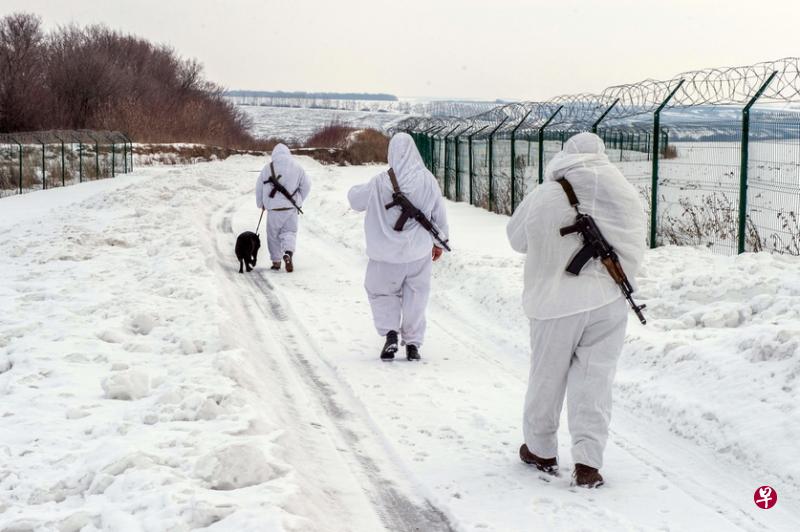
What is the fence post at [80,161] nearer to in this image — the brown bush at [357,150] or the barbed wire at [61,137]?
the barbed wire at [61,137]

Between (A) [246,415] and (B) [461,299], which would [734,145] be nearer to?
(B) [461,299]

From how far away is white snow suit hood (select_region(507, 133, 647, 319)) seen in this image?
5.14 metres

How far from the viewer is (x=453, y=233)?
1731 cm

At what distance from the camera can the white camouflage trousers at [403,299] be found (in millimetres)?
8258

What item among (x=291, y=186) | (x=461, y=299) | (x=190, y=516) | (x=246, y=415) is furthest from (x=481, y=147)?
(x=190, y=516)

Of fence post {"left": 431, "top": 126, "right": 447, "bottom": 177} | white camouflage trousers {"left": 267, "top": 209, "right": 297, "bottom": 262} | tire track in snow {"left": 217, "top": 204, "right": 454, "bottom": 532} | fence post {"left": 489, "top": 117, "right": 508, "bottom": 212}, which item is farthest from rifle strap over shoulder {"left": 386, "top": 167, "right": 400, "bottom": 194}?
fence post {"left": 431, "top": 126, "right": 447, "bottom": 177}

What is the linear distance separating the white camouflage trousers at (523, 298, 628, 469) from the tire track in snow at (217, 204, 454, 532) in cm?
84

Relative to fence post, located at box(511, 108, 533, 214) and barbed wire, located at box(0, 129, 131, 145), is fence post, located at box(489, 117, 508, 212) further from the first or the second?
barbed wire, located at box(0, 129, 131, 145)

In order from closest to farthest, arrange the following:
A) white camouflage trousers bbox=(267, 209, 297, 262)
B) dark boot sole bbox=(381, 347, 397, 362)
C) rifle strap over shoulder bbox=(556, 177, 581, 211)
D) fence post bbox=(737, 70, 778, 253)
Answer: rifle strap over shoulder bbox=(556, 177, 581, 211) → dark boot sole bbox=(381, 347, 397, 362) → fence post bbox=(737, 70, 778, 253) → white camouflage trousers bbox=(267, 209, 297, 262)

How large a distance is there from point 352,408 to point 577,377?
209 cm

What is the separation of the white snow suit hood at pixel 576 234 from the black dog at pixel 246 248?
8.22 meters

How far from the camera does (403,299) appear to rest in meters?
8.36

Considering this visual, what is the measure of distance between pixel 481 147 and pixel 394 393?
57.9ft

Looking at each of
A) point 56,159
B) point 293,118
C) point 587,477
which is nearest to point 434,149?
point 56,159
